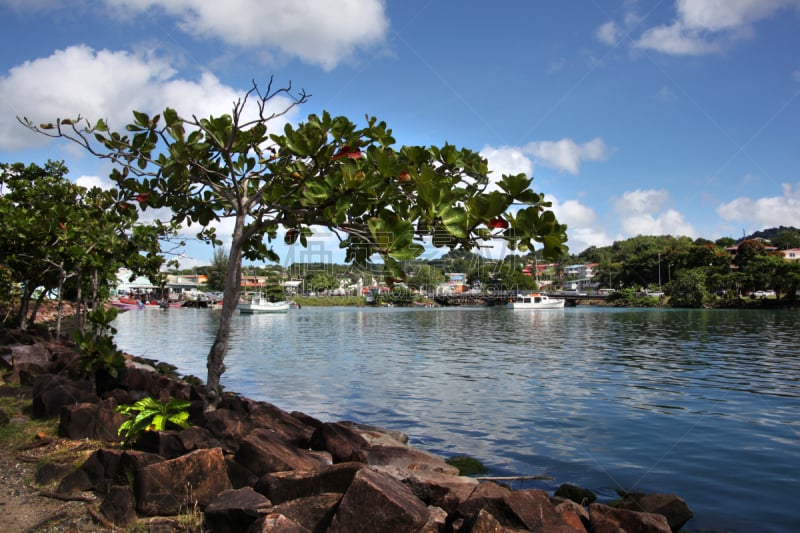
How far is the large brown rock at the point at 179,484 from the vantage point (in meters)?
5.38

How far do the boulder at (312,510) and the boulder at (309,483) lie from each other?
0.92ft

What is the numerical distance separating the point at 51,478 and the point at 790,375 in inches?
851

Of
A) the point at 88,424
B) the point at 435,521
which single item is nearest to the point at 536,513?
the point at 435,521

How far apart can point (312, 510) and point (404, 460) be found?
3.61m

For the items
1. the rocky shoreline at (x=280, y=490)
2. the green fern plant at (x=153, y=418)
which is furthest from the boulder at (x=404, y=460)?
the green fern plant at (x=153, y=418)

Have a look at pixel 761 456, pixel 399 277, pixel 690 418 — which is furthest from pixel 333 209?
pixel 690 418

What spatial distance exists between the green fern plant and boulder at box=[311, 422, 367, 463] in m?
1.81

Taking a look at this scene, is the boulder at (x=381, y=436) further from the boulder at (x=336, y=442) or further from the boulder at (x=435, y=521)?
the boulder at (x=435, y=521)

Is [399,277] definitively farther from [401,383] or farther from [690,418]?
[401,383]

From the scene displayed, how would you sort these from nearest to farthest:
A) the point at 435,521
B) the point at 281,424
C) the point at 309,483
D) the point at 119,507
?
the point at 119,507, the point at 435,521, the point at 309,483, the point at 281,424

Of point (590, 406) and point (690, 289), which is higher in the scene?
point (690, 289)

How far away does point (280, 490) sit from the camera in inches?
214

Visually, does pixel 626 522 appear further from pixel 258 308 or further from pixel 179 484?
pixel 258 308

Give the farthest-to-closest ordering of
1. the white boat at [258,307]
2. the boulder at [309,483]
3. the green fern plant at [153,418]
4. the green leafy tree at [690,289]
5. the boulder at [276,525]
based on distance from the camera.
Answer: the green leafy tree at [690,289] → the white boat at [258,307] → the green fern plant at [153,418] → the boulder at [309,483] → the boulder at [276,525]
